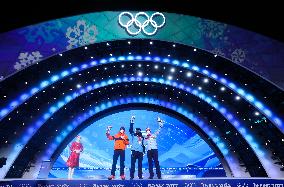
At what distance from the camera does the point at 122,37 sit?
1580 cm

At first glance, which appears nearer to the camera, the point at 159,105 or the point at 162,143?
the point at 159,105

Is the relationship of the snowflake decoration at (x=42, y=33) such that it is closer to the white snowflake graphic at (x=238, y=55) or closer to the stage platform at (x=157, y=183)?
the stage platform at (x=157, y=183)

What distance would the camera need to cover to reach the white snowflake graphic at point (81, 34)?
1541 centimetres

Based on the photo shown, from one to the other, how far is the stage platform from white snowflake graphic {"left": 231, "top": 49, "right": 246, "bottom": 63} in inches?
289

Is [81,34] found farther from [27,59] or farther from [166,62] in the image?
[166,62]

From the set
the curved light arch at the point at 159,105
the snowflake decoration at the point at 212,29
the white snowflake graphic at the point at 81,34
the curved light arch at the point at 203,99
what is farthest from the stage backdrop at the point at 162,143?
the white snowflake graphic at the point at 81,34

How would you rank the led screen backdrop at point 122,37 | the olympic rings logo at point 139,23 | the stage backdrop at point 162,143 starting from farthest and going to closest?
the stage backdrop at point 162,143 → the olympic rings logo at point 139,23 → the led screen backdrop at point 122,37

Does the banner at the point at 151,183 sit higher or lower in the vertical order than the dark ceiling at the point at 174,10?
lower

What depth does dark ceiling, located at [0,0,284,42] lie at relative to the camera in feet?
7.91

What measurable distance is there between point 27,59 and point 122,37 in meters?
5.09

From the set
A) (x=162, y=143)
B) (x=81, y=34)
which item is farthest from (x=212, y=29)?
(x=162, y=143)

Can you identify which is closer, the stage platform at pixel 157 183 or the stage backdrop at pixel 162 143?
the stage platform at pixel 157 183

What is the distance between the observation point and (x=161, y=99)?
63.6 ft

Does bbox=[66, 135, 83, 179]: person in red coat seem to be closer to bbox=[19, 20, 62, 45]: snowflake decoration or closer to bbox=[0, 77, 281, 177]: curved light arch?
bbox=[0, 77, 281, 177]: curved light arch
